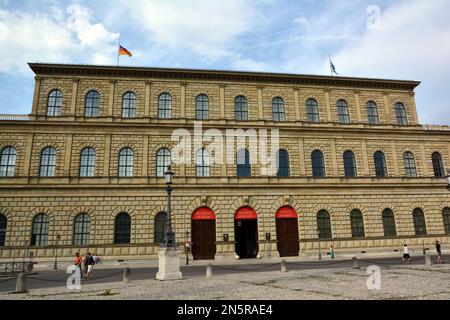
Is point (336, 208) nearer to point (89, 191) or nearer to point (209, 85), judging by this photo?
point (209, 85)

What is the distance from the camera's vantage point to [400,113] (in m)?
40.1

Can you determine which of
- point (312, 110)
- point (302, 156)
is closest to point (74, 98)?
point (302, 156)

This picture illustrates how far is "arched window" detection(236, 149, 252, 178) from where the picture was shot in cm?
3433

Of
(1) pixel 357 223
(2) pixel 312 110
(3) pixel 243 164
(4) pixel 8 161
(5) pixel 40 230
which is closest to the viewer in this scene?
(5) pixel 40 230

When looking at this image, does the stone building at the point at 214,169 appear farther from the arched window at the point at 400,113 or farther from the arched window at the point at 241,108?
the arched window at the point at 400,113

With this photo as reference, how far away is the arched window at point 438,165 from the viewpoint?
1521 inches

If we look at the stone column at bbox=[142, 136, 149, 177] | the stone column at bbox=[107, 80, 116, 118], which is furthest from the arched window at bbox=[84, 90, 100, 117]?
the stone column at bbox=[142, 136, 149, 177]

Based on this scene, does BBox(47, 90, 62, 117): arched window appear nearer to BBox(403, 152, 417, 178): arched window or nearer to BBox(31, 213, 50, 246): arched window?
BBox(31, 213, 50, 246): arched window

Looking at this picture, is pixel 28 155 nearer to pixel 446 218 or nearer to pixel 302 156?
→ pixel 302 156

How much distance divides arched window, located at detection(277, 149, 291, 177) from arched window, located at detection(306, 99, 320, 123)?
5.53 metres

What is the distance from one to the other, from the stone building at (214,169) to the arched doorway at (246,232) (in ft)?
0.46

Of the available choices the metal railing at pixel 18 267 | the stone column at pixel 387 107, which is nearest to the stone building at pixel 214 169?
the stone column at pixel 387 107

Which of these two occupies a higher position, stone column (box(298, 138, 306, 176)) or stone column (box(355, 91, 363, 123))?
stone column (box(355, 91, 363, 123))

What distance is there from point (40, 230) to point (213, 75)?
2327cm
